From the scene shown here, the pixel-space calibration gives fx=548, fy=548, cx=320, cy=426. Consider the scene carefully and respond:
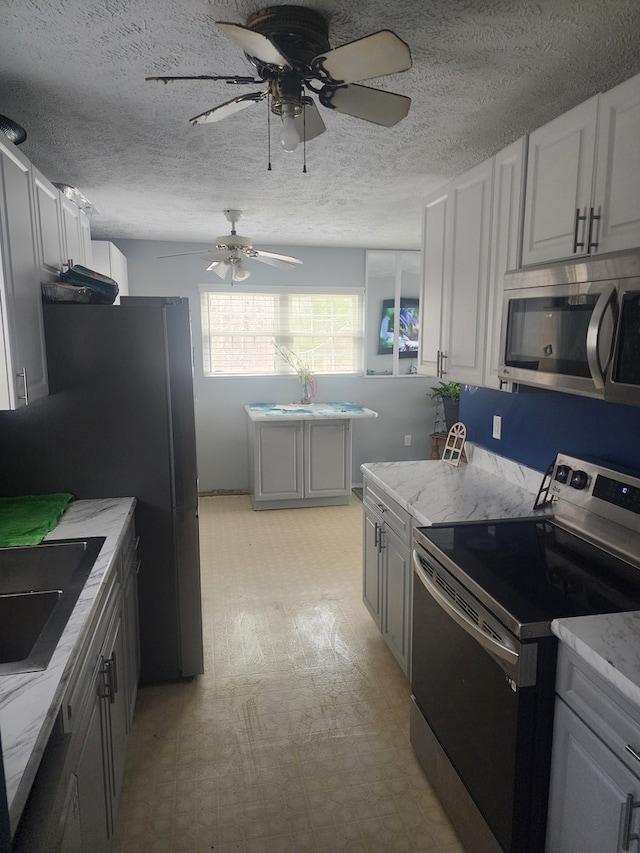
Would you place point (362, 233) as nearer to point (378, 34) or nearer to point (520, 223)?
point (520, 223)

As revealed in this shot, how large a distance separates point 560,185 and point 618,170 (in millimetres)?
261

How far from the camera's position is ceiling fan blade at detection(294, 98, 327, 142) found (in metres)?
1.69

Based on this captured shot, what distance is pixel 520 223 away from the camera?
200 centimetres

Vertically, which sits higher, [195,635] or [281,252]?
[281,252]

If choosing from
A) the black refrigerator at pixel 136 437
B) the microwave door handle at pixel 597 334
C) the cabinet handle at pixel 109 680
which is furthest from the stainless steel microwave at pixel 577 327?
the cabinet handle at pixel 109 680

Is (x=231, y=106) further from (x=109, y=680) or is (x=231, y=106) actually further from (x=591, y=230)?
(x=109, y=680)

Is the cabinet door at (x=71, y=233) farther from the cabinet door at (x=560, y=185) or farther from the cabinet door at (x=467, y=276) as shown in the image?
the cabinet door at (x=560, y=185)

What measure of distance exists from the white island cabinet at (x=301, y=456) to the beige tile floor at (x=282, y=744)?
4.93 ft

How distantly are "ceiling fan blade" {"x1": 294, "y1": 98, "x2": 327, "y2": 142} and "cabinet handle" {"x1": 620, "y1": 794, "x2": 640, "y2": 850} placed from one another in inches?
75.0

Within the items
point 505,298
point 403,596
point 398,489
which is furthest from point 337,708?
point 505,298

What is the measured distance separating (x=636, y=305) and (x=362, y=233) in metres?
3.55

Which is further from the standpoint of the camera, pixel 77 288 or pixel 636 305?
pixel 77 288

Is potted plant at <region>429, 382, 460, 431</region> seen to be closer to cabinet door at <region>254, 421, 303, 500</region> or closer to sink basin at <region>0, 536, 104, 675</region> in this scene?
cabinet door at <region>254, 421, 303, 500</region>

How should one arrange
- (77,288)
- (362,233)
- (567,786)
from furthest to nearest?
(362,233) < (77,288) < (567,786)
